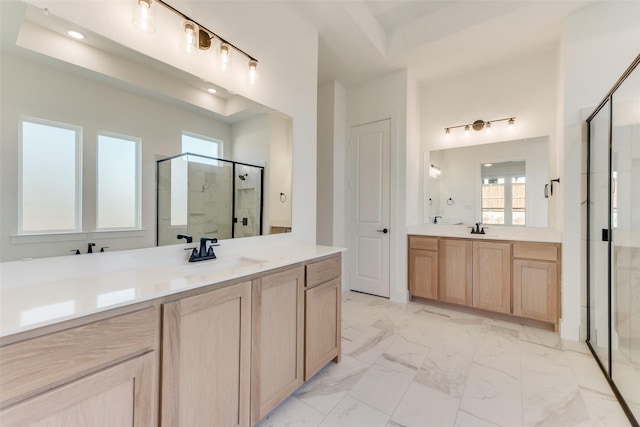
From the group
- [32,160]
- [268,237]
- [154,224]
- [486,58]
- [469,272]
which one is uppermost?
[486,58]

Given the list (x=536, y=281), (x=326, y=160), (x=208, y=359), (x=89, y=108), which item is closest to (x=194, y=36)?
(x=89, y=108)

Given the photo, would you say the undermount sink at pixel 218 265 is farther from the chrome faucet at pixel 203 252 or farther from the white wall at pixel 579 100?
the white wall at pixel 579 100

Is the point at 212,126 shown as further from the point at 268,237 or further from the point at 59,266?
the point at 59,266

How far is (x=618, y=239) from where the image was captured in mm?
1825

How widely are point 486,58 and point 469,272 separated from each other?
8.10 feet

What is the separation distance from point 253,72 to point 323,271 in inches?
60.6

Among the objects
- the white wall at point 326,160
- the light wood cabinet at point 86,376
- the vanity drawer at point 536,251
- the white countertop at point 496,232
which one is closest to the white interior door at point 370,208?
the white wall at point 326,160

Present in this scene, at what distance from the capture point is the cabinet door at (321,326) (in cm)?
171

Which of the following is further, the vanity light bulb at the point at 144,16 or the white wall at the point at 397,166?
the white wall at the point at 397,166

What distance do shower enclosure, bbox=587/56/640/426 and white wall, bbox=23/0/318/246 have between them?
7.13 ft

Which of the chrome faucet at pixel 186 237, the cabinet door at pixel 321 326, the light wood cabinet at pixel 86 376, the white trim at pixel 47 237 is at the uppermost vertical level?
the white trim at pixel 47 237

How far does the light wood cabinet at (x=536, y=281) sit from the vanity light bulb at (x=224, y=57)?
311 centimetres

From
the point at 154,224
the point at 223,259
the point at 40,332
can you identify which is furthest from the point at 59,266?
the point at 223,259

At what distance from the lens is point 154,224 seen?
1.49 m
